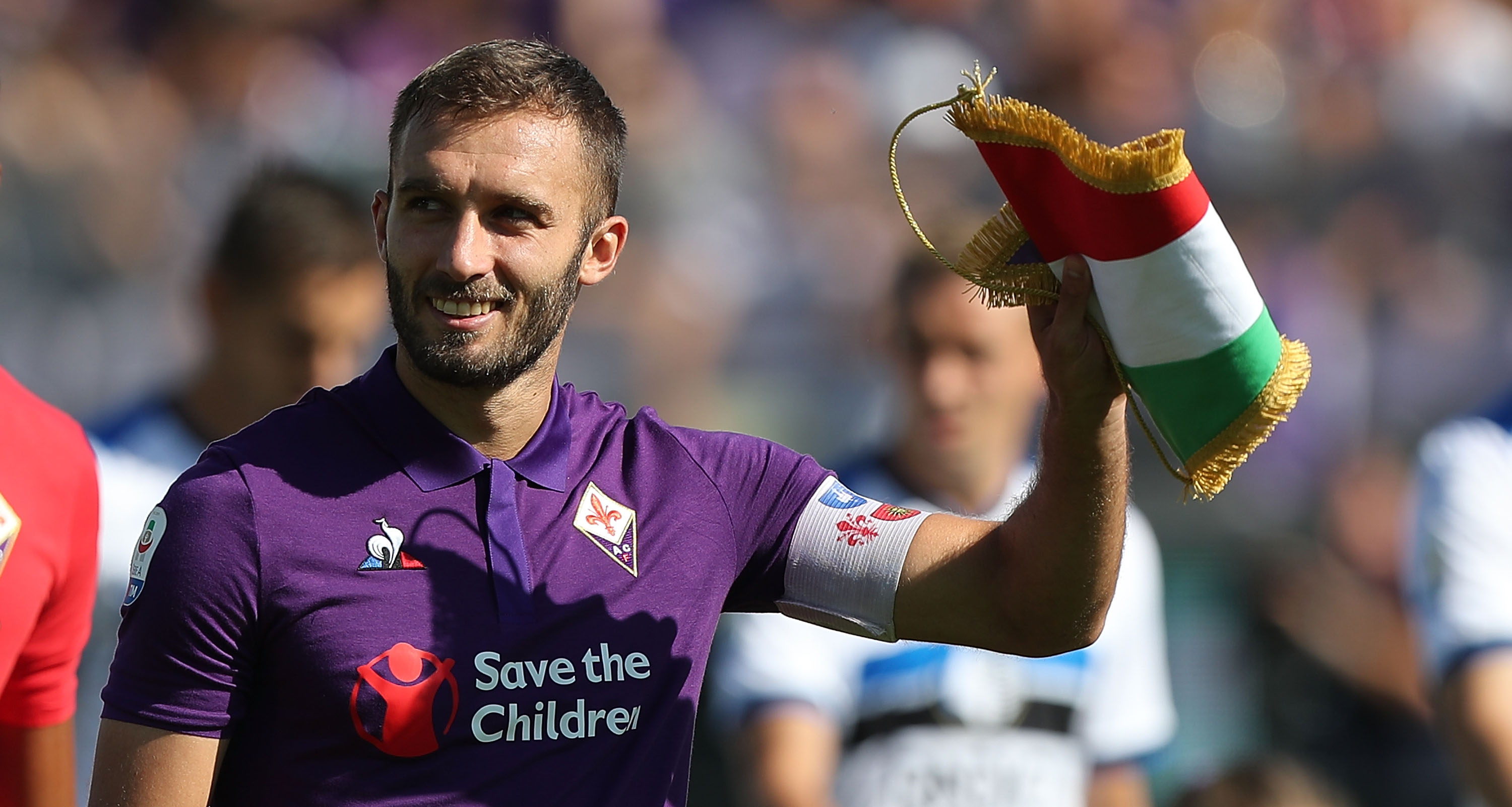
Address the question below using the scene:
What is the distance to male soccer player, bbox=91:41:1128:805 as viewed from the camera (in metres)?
2.33

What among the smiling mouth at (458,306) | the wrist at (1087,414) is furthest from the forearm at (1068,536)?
the smiling mouth at (458,306)

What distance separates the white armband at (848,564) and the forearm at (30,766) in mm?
1351

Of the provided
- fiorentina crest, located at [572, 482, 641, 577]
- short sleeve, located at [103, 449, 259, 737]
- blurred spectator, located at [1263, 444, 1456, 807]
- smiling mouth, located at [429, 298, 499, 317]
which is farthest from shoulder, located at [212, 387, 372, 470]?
blurred spectator, located at [1263, 444, 1456, 807]

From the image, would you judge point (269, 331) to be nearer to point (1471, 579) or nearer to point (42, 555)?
point (42, 555)

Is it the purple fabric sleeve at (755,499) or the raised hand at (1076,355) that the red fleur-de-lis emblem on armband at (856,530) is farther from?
the raised hand at (1076,355)

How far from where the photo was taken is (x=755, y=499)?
9.29 feet

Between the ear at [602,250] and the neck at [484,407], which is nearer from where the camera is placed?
the neck at [484,407]

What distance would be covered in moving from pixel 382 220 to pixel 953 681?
94.7 inches

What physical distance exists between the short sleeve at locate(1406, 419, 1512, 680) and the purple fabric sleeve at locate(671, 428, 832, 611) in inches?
87.4

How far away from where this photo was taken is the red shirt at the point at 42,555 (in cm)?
290

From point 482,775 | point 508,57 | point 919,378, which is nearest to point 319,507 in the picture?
point 482,775

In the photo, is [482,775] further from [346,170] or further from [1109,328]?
[346,170]

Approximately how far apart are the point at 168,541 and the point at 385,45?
602 cm

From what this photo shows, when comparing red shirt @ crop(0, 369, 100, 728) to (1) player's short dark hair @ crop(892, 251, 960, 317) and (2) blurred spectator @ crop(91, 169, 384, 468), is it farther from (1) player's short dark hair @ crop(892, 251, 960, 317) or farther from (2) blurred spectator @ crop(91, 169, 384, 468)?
(1) player's short dark hair @ crop(892, 251, 960, 317)
